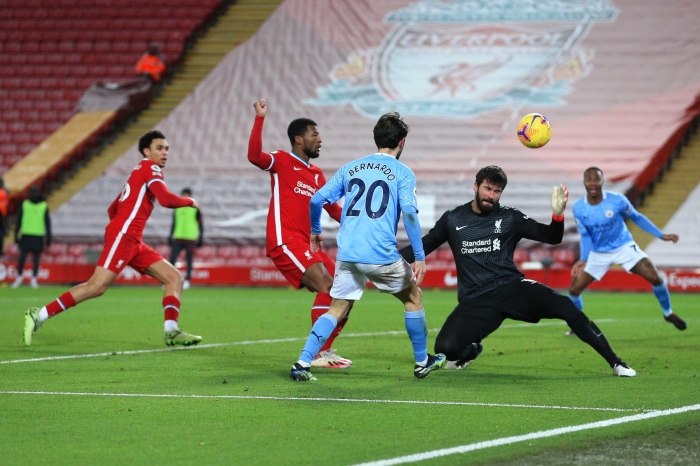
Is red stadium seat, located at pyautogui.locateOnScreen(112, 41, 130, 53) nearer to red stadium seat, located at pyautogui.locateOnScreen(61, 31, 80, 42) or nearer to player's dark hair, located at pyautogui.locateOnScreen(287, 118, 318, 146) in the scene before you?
red stadium seat, located at pyautogui.locateOnScreen(61, 31, 80, 42)

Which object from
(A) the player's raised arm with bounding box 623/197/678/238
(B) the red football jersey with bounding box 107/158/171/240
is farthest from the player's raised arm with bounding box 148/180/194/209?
(A) the player's raised arm with bounding box 623/197/678/238

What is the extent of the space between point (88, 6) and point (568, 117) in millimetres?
16603

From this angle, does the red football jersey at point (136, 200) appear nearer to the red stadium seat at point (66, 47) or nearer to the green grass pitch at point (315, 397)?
the green grass pitch at point (315, 397)

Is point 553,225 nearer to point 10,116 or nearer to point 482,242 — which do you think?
point 482,242

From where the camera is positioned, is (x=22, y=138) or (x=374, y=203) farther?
(x=22, y=138)

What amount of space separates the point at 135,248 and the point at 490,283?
4151 millimetres

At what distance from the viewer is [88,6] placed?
33594 millimetres

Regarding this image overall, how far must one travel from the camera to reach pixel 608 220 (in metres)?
12.8

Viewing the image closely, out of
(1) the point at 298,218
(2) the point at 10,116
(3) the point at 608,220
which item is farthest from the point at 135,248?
(2) the point at 10,116

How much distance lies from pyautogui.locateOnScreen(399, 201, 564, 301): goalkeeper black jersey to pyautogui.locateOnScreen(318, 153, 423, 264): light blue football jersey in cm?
82

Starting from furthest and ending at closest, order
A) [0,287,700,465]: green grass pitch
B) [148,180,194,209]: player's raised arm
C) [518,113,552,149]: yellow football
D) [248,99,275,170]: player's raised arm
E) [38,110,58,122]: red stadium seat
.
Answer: [38,110,58,122]: red stadium seat → [148,180,194,209]: player's raised arm → [518,113,552,149]: yellow football → [248,99,275,170]: player's raised arm → [0,287,700,465]: green grass pitch

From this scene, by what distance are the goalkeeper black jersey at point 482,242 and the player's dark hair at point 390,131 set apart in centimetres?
106

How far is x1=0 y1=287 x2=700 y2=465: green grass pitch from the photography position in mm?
5398

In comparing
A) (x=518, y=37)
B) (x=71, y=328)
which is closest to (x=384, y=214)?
(x=71, y=328)
